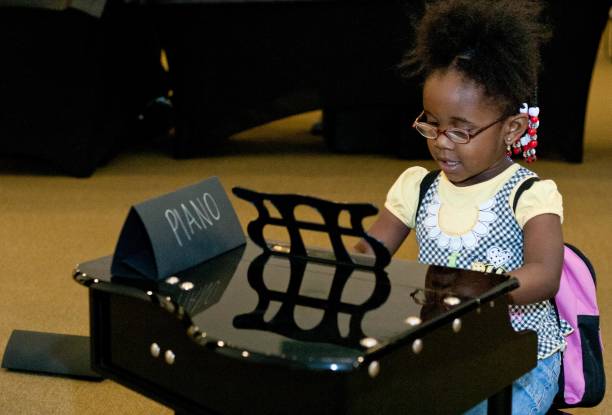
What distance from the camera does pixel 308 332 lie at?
1.28m

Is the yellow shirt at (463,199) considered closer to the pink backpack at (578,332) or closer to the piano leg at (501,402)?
the pink backpack at (578,332)

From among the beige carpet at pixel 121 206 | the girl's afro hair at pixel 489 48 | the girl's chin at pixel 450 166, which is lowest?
the beige carpet at pixel 121 206

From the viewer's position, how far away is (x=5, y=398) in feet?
8.13

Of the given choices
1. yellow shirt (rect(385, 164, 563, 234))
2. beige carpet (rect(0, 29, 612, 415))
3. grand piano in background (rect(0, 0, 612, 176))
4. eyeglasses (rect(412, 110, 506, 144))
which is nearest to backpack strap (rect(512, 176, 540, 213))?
yellow shirt (rect(385, 164, 563, 234))

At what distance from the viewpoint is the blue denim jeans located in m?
1.77

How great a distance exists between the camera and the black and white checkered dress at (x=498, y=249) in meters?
1.78

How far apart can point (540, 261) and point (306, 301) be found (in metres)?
0.46

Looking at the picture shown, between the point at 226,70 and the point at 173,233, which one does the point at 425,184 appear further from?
the point at 226,70

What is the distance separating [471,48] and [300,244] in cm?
47

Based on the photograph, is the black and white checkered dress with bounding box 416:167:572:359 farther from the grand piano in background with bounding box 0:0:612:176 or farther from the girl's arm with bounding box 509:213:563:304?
the grand piano in background with bounding box 0:0:612:176

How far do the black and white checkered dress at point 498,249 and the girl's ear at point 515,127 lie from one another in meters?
0.06

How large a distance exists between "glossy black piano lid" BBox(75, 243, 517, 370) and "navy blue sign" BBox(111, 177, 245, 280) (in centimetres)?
2

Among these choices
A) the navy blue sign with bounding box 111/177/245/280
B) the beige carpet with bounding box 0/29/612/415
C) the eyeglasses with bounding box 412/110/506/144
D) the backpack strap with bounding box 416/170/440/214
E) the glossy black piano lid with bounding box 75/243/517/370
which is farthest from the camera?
the beige carpet with bounding box 0/29/612/415

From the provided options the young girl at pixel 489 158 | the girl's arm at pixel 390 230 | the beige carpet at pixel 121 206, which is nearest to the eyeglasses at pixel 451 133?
the young girl at pixel 489 158
